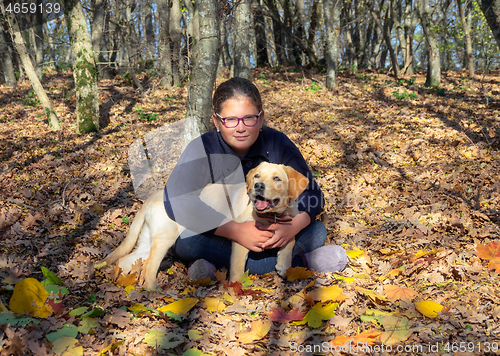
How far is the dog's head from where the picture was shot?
2.76 metres

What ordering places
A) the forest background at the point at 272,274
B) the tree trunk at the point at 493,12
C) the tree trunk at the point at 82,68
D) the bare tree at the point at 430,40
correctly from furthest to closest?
the bare tree at the point at 430,40 → the tree trunk at the point at 82,68 → the tree trunk at the point at 493,12 → the forest background at the point at 272,274

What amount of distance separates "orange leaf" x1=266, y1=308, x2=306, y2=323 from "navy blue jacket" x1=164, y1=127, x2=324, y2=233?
36.1 inches

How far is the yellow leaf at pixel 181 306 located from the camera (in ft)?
8.26

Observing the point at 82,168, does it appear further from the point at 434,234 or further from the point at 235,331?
the point at 434,234

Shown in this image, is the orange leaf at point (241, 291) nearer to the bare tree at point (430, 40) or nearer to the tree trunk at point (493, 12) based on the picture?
the tree trunk at point (493, 12)

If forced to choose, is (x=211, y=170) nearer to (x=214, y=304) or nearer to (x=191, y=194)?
(x=191, y=194)

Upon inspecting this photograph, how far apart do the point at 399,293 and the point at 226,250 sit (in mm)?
1592

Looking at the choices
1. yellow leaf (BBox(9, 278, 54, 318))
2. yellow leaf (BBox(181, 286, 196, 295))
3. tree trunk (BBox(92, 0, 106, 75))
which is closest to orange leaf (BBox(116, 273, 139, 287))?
yellow leaf (BBox(181, 286, 196, 295))

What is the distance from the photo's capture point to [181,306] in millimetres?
2551

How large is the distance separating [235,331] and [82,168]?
223 inches

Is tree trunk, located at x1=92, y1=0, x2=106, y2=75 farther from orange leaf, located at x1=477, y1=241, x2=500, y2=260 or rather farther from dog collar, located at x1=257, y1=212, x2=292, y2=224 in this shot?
orange leaf, located at x1=477, y1=241, x2=500, y2=260

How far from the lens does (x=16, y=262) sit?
314 cm

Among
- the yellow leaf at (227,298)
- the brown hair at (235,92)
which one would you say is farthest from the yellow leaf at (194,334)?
the brown hair at (235,92)

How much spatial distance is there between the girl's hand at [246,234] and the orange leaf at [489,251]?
6.54ft
